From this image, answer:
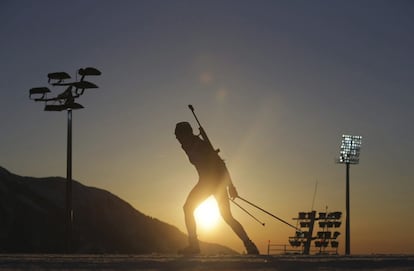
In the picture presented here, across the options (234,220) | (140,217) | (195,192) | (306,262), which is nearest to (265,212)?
(234,220)

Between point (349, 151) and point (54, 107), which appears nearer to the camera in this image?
point (54, 107)

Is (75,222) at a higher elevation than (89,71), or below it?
below

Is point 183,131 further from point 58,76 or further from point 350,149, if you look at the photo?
point 350,149

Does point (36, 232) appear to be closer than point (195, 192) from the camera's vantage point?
No

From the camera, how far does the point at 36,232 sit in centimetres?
10294

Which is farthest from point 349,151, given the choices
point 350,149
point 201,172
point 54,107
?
point 201,172

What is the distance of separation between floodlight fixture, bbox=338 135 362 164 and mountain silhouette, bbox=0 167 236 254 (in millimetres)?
27417

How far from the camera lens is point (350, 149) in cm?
7562

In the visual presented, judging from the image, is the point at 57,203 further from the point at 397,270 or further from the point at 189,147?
the point at 397,270

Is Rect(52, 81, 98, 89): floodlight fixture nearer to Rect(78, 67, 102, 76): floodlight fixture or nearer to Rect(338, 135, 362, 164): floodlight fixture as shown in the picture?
Rect(78, 67, 102, 76): floodlight fixture

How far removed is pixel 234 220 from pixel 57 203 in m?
95.4

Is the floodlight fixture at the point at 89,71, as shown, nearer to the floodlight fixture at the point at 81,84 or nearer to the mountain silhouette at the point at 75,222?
the floodlight fixture at the point at 81,84

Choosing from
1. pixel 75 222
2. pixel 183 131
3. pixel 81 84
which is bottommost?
pixel 75 222

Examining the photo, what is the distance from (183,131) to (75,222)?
3863 inches
